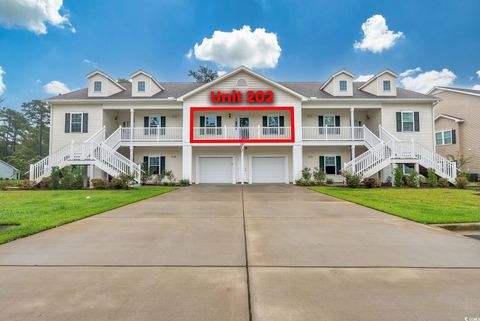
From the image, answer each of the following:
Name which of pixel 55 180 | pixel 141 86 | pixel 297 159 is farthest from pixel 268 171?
pixel 55 180

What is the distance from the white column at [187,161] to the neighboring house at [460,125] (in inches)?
834

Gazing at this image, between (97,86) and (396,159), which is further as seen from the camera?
(97,86)

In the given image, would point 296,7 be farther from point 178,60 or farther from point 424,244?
point 424,244

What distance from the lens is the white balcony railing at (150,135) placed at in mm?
18938

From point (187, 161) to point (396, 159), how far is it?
14.0m

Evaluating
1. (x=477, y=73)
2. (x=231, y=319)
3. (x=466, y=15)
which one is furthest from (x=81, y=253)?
(x=477, y=73)

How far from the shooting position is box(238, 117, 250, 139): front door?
1883cm

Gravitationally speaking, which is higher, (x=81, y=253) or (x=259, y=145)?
(x=259, y=145)

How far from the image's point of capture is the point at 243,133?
19047 millimetres

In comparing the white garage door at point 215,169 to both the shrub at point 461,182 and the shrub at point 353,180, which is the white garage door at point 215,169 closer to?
the shrub at point 353,180

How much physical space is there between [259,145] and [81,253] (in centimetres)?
1558

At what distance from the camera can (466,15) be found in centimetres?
2089

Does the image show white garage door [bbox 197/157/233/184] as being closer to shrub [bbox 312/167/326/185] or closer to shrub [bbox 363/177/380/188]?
shrub [bbox 312/167/326/185]

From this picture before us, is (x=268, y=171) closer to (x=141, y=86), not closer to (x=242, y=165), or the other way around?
(x=242, y=165)
